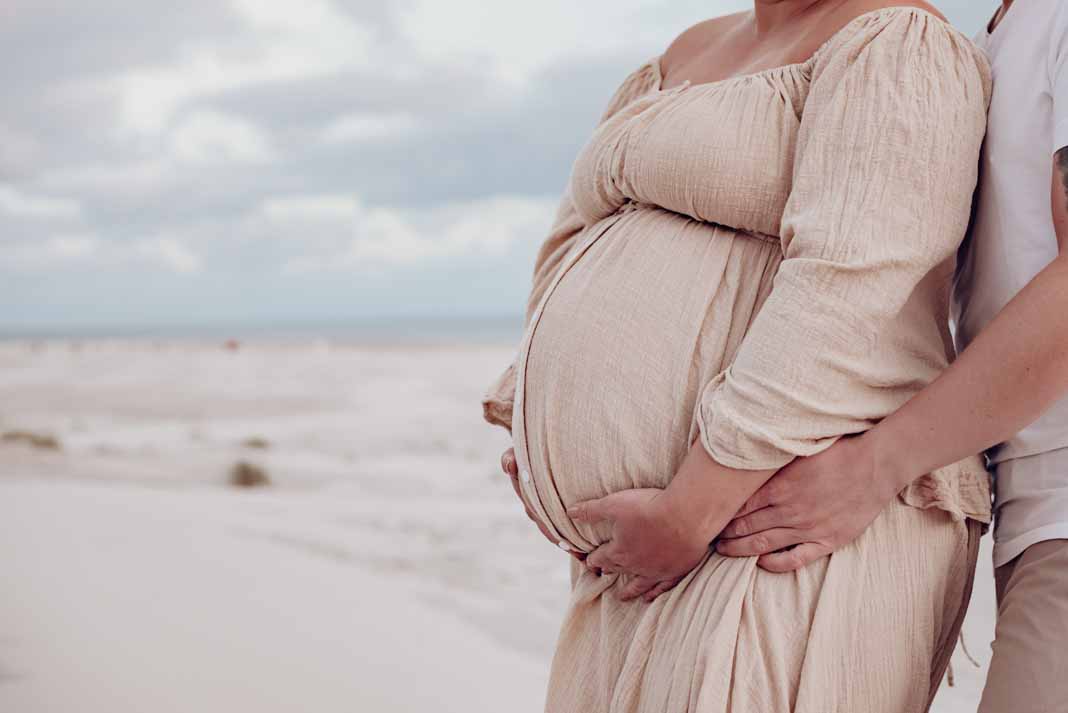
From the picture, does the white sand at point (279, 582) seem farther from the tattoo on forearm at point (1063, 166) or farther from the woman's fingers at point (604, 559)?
the tattoo on forearm at point (1063, 166)

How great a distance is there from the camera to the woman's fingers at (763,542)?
1.41 metres

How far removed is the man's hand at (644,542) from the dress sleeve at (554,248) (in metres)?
0.42

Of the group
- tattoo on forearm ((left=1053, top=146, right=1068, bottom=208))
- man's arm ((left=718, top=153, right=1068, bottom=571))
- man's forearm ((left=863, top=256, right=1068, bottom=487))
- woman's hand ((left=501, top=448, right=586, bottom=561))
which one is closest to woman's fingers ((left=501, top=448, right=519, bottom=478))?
woman's hand ((left=501, top=448, right=586, bottom=561))

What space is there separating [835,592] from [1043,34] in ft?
2.67

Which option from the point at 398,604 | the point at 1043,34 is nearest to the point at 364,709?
the point at 398,604

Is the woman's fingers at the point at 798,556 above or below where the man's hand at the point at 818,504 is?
below

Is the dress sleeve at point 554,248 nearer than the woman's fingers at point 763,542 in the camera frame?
No

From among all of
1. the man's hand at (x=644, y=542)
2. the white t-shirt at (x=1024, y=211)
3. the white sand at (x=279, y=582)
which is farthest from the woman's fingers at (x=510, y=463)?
the white sand at (x=279, y=582)

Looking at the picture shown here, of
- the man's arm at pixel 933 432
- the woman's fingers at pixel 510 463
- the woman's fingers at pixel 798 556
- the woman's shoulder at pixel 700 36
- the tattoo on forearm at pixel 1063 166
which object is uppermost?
the woman's shoulder at pixel 700 36

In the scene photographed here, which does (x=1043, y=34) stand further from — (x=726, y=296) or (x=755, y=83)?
(x=726, y=296)

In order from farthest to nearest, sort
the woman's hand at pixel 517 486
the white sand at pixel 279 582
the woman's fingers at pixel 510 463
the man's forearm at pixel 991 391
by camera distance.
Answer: the white sand at pixel 279 582 → the woman's fingers at pixel 510 463 → the woman's hand at pixel 517 486 → the man's forearm at pixel 991 391

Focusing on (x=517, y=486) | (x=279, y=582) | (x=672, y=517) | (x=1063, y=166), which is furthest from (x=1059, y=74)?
(x=279, y=582)

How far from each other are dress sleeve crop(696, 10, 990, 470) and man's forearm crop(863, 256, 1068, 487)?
0.06m

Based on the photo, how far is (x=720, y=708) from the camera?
1363 millimetres
